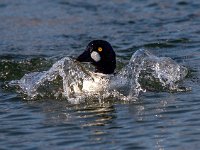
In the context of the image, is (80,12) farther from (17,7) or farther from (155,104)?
(155,104)

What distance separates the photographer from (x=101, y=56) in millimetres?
11453

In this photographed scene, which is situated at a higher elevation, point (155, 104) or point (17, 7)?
point (17, 7)

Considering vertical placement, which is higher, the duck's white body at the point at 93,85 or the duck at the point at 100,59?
the duck at the point at 100,59

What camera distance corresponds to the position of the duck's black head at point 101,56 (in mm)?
11445

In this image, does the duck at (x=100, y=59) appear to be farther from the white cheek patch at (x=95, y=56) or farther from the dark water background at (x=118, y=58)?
the dark water background at (x=118, y=58)

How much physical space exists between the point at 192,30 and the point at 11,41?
12.3 ft

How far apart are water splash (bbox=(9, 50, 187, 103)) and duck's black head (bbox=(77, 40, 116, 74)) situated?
0.14m

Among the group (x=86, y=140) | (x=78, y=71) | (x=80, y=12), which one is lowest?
(x=86, y=140)

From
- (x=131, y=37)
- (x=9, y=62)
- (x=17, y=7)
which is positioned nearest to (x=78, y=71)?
(x=9, y=62)

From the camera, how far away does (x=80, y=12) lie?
1922 cm

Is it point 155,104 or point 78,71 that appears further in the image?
point 78,71

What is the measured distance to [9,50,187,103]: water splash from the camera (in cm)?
1116

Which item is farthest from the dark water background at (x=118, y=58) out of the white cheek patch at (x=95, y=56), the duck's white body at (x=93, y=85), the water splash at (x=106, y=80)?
Answer: the white cheek patch at (x=95, y=56)

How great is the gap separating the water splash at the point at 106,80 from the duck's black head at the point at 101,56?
0.46 ft
